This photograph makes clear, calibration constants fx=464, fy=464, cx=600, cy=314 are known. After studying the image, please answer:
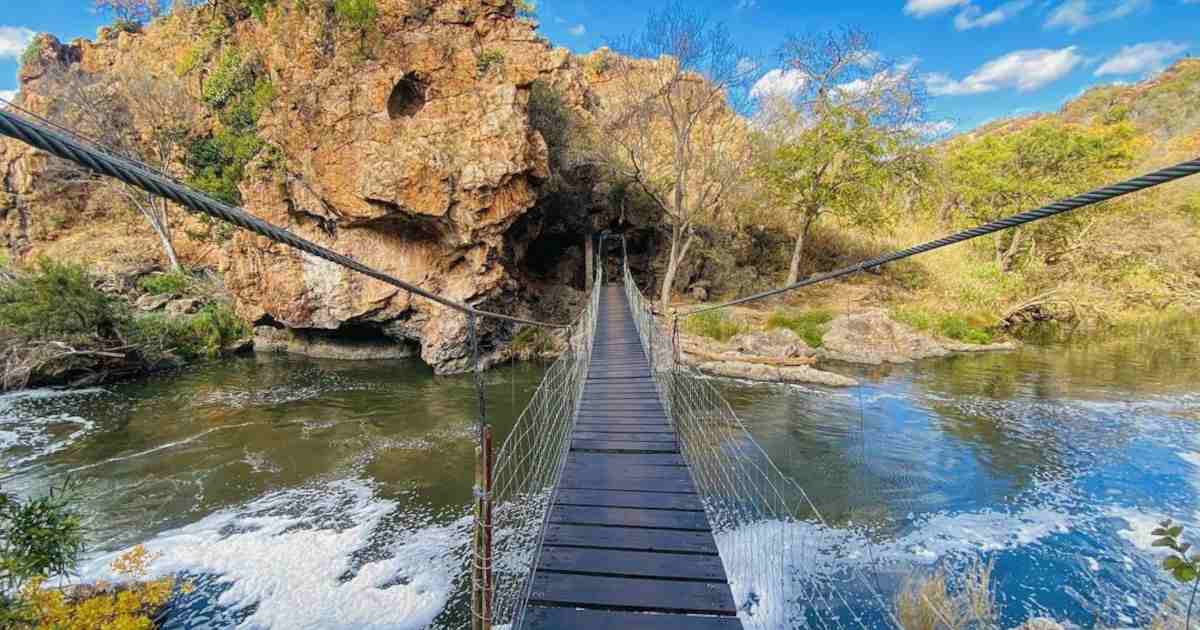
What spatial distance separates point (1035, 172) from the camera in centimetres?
1332

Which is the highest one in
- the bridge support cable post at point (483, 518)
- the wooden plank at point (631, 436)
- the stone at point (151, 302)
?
the stone at point (151, 302)

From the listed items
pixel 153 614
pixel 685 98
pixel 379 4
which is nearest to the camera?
pixel 153 614

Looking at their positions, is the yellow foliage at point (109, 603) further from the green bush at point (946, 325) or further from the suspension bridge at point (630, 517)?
the green bush at point (946, 325)

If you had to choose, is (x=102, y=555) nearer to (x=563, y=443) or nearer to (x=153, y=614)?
(x=153, y=614)

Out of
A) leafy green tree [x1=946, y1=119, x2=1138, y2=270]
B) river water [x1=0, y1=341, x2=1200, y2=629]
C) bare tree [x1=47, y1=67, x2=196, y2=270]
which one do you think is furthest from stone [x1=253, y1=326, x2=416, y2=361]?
leafy green tree [x1=946, y1=119, x2=1138, y2=270]

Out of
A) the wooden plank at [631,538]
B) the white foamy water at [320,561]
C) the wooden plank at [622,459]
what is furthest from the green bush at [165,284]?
the wooden plank at [631,538]

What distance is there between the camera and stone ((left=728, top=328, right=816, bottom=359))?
9844mm

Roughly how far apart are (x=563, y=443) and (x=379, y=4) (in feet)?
32.5

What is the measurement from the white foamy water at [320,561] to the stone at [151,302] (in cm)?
1032

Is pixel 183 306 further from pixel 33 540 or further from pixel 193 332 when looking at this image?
pixel 33 540

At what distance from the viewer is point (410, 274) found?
9477 millimetres

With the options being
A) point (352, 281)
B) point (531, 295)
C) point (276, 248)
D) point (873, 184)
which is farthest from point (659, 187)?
point (276, 248)

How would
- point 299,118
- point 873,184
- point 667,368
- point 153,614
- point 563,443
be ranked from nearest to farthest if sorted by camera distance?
point 153,614 → point 563,443 → point 667,368 → point 299,118 → point 873,184

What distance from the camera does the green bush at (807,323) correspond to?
10.8 m
